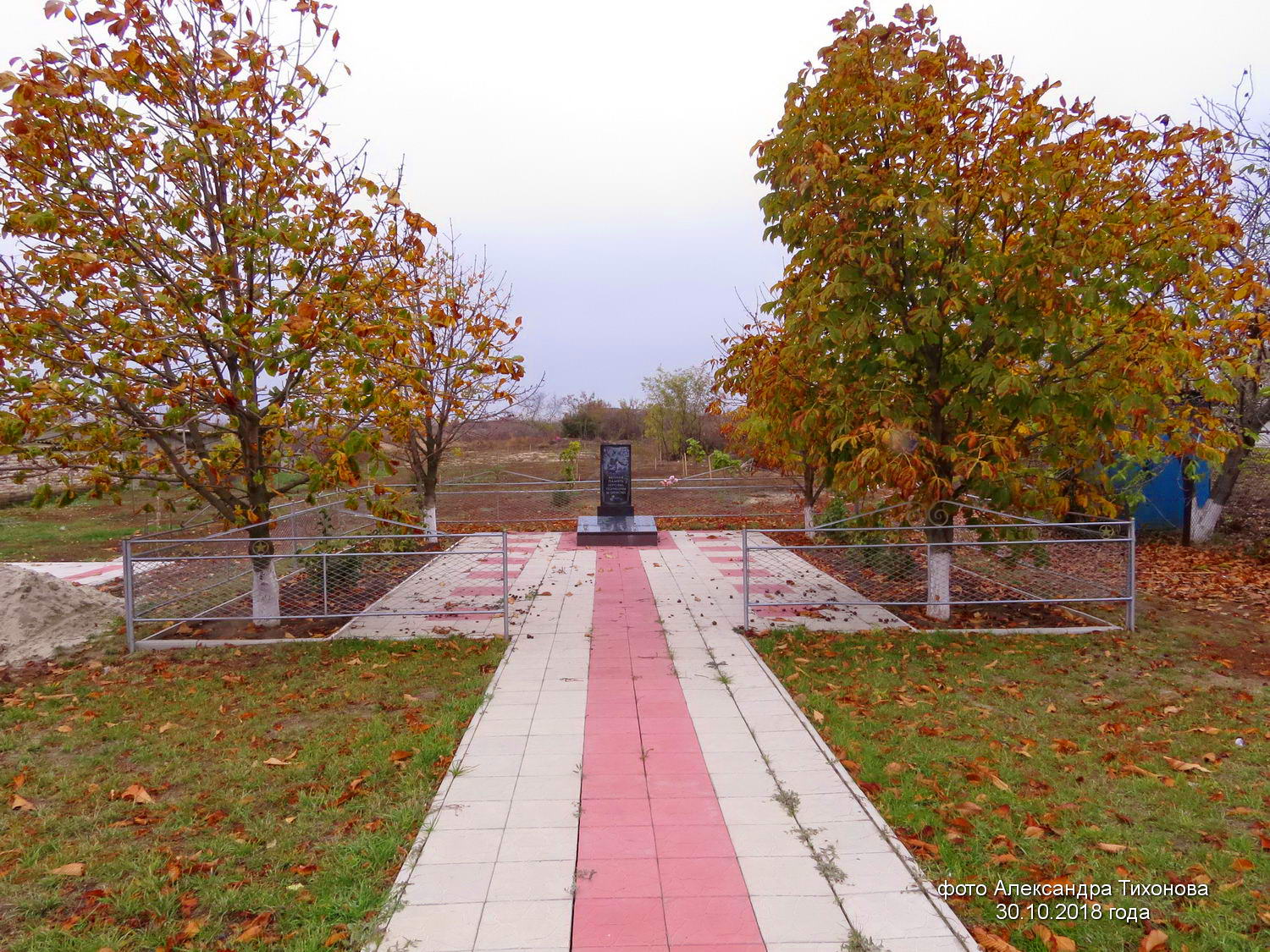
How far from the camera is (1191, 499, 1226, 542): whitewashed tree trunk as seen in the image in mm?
12633

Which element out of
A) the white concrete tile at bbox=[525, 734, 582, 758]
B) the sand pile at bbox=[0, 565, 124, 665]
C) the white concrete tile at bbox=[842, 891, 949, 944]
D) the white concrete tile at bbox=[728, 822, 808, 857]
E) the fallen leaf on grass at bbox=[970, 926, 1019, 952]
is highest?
the sand pile at bbox=[0, 565, 124, 665]

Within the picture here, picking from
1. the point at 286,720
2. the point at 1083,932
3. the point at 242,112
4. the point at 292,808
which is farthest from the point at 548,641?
the point at 242,112

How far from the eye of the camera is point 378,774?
4.41 m

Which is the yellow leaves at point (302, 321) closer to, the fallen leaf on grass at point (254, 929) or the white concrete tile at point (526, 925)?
the fallen leaf on grass at point (254, 929)

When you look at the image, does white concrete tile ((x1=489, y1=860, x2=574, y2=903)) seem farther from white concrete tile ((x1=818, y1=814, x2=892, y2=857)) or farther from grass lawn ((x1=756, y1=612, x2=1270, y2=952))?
grass lawn ((x1=756, y1=612, x2=1270, y2=952))

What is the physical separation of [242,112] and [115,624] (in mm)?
5451

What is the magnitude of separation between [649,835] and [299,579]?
7.43 meters

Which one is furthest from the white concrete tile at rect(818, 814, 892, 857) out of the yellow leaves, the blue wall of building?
the blue wall of building

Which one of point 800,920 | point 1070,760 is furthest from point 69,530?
point 1070,760

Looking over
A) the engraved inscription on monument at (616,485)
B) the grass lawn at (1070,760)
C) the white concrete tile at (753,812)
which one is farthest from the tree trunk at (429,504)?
the white concrete tile at (753,812)

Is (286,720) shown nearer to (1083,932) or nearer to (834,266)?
(1083,932)

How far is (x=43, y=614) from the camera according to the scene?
7.82 m

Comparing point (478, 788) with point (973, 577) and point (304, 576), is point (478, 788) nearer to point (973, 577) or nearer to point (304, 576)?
point (304, 576)

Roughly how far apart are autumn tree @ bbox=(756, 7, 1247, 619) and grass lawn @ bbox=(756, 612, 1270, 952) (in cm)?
159
